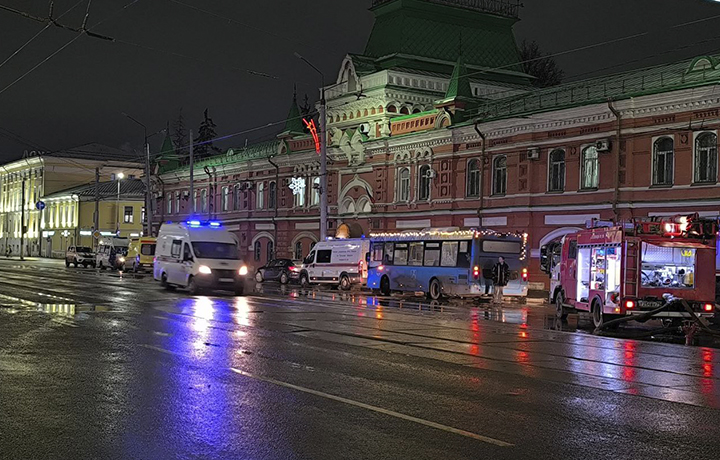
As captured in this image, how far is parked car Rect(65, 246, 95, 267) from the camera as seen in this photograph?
219 feet

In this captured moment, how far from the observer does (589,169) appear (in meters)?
37.5

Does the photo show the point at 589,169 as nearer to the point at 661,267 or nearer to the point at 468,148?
the point at 468,148

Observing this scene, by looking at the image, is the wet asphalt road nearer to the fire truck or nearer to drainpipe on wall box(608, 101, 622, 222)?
the fire truck

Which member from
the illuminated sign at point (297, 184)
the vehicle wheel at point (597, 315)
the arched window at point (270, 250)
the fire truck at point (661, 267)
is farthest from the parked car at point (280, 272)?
the fire truck at point (661, 267)

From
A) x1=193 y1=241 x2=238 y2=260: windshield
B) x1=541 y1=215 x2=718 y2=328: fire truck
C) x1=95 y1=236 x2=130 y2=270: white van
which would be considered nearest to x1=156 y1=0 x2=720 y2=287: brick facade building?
x1=95 y1=236 x2=130 y2=270: white van

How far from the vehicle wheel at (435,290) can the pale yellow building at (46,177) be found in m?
79.5

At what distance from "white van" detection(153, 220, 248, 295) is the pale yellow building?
251 feet

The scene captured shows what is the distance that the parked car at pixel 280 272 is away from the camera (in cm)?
4731

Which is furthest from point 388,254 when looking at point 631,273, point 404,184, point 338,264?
point 631,273

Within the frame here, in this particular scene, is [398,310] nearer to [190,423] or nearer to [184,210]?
[190,423]

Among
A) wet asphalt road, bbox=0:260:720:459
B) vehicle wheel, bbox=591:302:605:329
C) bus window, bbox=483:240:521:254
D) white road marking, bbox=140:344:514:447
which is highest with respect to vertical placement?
bus window, bbox=483:240:521:254

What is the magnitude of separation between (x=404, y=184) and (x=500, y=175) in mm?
7682

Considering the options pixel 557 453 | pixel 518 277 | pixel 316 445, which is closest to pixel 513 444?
pixel 557 453

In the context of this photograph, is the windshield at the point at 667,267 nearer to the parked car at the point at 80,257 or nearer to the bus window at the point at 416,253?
the bus window at the point at 416,253
